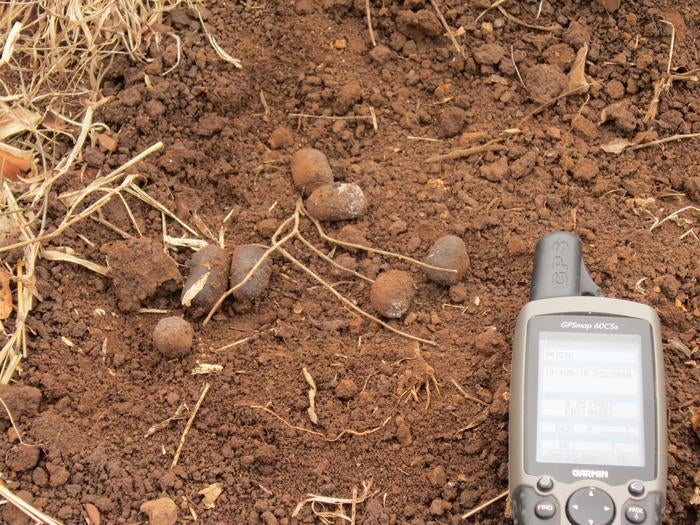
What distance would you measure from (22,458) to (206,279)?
1.64 ft

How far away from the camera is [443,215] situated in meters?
2.16

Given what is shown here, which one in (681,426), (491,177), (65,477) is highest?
(491,177)

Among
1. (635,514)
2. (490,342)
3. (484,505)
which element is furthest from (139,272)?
(635,514)

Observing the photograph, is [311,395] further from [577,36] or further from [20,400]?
[577,36]

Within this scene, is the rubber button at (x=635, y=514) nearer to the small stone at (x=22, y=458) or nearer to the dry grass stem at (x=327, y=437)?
the dry grass stem at (x=327, y=437)

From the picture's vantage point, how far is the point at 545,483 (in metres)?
1.74

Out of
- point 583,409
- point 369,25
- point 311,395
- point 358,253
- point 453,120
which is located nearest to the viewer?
point 583,409

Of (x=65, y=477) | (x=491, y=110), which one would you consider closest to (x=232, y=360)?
(x=65, y=477)

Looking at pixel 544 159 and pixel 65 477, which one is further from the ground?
pixel 544 159

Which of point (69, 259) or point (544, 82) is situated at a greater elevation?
point (544, 82)

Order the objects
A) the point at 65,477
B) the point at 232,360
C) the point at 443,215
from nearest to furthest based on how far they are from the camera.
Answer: the point at 65,477, the point at 232,360, the point at 443,215

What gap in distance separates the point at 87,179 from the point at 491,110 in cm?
94

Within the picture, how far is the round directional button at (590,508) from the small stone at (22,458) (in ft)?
3.22

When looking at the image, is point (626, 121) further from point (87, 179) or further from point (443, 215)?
point (87, 179)
